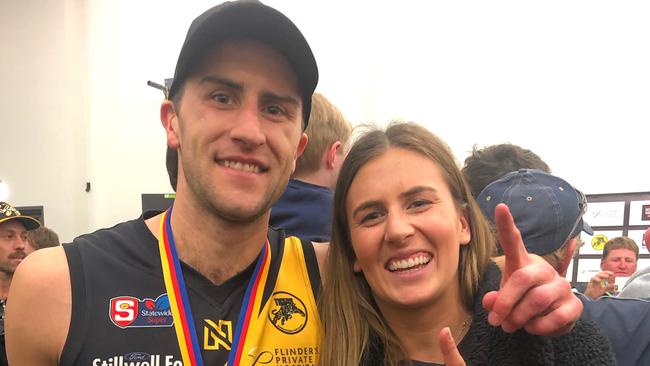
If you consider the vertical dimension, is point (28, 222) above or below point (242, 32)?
below

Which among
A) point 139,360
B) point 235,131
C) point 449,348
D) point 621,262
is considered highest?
point 235,131

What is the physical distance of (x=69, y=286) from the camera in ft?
3.82

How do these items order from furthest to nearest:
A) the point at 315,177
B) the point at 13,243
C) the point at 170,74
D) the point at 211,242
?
1. the point at 170,74
2. the point at 13,243
3. the point at 315,177
4. the point at 211,242

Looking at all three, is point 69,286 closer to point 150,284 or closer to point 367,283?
point 150,284

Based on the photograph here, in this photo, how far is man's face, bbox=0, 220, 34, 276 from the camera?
145 inches

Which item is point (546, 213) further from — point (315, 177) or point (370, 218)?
point (315, 177)

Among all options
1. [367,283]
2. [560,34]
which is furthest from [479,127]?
[367,283]

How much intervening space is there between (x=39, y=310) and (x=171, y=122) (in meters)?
0.54

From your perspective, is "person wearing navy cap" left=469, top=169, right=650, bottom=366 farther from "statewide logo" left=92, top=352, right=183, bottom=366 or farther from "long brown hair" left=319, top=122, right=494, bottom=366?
"statewide logo" left=92, top=352, right=183, bottom=366

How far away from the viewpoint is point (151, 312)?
1.19 m

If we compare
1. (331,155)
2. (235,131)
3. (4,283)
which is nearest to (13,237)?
(4,283)

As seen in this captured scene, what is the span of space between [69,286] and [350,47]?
Result: 229 inches

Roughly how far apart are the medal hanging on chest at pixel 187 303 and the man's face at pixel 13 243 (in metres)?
2.96

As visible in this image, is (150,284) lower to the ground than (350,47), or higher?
lower
